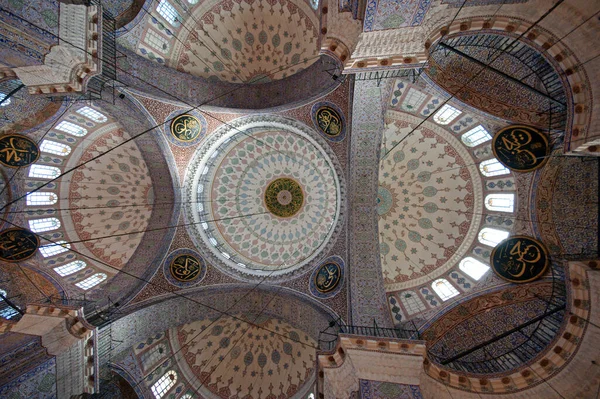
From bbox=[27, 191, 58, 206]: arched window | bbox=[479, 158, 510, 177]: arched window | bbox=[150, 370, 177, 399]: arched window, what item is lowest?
bbox=[150, 370, 177, 399]: arched window

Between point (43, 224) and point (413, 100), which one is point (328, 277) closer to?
point (413, 100)

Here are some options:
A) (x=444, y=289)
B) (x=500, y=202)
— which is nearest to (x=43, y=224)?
(x=444, y=289)

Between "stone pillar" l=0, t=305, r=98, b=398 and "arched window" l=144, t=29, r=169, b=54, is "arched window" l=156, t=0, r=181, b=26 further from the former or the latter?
"stone pillar" l=0, t=305, r=98, b=398

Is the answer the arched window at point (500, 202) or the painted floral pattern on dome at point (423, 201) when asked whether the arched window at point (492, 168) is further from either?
the arched window at point (500, 202)

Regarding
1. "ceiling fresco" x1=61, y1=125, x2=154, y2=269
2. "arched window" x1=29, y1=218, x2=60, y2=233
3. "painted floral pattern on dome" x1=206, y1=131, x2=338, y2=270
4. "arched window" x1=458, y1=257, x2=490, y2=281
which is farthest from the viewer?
"painted floral pattern on dome" x1=206, y1=131, x2=338, y2=270

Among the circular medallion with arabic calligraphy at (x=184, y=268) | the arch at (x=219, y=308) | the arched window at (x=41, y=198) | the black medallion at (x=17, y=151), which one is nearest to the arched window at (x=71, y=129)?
→ the black medallion at (x=17, y=151)

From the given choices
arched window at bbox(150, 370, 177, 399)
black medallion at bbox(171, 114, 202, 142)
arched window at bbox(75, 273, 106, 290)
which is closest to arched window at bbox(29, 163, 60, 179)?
arched window at bbox(75, 273, 106, 290)

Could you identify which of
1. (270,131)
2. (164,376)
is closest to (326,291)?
(270,131)
